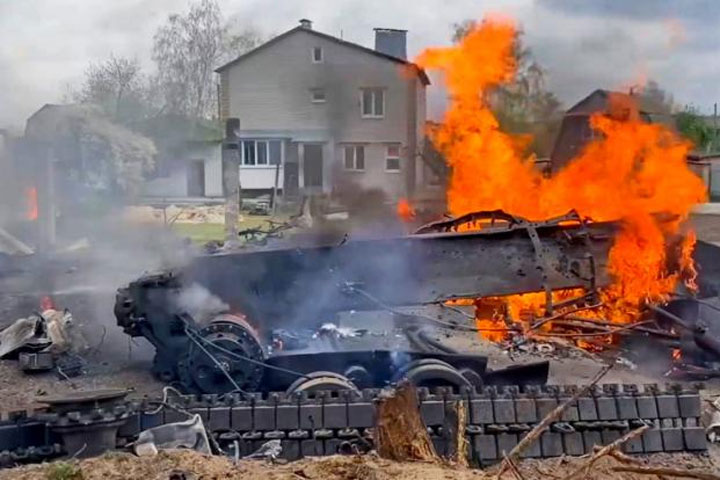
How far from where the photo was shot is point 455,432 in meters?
5.98

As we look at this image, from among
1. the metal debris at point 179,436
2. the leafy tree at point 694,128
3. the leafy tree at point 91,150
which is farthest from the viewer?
the leafy tree at point 91,150

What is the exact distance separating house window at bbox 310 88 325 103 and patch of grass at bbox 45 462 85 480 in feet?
68.1

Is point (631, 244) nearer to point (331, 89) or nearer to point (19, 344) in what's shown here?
point (19, 344)

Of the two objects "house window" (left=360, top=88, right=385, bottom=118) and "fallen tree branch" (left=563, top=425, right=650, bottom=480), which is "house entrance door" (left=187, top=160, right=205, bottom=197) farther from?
"fallen tree branch" (left=563, top=425, right=650, bottom=480)

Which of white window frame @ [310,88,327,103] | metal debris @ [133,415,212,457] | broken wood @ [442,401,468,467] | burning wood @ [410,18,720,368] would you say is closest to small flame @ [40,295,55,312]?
burning wood @ [410,18,720,368]

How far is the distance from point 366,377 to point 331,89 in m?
17.6

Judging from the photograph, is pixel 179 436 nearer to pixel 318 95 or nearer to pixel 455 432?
pixel 455 432

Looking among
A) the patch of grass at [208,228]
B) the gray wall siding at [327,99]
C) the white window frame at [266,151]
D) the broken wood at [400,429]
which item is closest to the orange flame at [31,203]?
the patch of grass at [208,228]

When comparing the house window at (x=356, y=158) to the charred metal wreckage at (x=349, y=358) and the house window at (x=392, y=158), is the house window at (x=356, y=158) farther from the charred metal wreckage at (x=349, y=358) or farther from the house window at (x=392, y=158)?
the charred metal wreckage at (x=349, y=358)

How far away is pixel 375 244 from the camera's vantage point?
7.91 meters

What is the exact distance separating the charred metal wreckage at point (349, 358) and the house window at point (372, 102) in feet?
47.2

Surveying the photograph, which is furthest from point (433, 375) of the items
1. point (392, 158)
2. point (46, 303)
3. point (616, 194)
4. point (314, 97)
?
point (314, 97)

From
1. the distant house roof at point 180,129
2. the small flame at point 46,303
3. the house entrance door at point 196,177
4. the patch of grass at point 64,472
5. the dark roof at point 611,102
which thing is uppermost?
the distant house roof at point 180,129

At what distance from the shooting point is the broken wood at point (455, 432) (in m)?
5.43
